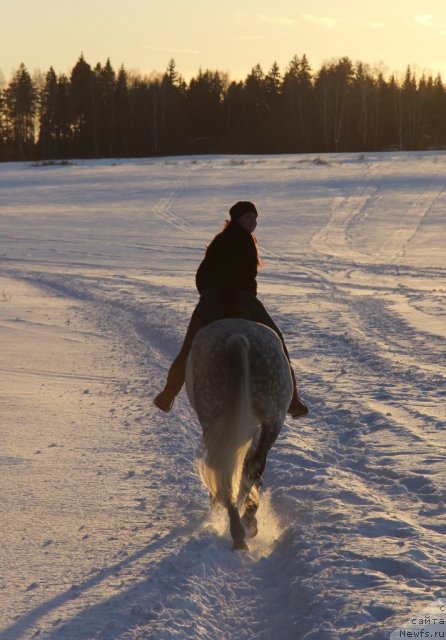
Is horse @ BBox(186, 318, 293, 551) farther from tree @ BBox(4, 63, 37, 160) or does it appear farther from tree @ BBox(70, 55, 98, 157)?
tree @ BBox(4, 63, 37, 160)

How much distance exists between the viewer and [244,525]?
521 centimetres

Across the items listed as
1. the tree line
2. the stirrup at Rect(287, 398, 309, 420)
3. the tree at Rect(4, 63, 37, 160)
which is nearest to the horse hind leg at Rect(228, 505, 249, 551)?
the stirrup at Rect(287, 398, 309, 420)

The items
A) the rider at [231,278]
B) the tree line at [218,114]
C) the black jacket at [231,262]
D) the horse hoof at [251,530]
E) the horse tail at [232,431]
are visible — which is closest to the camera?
the horse tail at [232,431]

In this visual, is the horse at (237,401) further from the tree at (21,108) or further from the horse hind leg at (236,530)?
the tree at (21,108)

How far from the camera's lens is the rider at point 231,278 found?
5293 mm

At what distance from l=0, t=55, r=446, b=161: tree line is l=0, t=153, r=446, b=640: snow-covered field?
Result: 53617 mm

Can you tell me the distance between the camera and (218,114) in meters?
74.5

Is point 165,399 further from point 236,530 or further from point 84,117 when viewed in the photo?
point 84,117

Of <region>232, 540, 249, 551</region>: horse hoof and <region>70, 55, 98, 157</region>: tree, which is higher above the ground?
<region>70, 55, 98, 157</region>: tree

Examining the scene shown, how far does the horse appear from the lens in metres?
4.82

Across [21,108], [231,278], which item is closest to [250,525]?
[231,278]

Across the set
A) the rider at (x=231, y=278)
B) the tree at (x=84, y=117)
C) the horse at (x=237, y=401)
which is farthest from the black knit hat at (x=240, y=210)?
the tree at (x=84, y=117)

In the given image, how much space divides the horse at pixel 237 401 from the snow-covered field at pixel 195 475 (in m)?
0.30

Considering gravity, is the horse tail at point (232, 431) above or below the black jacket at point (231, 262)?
below
